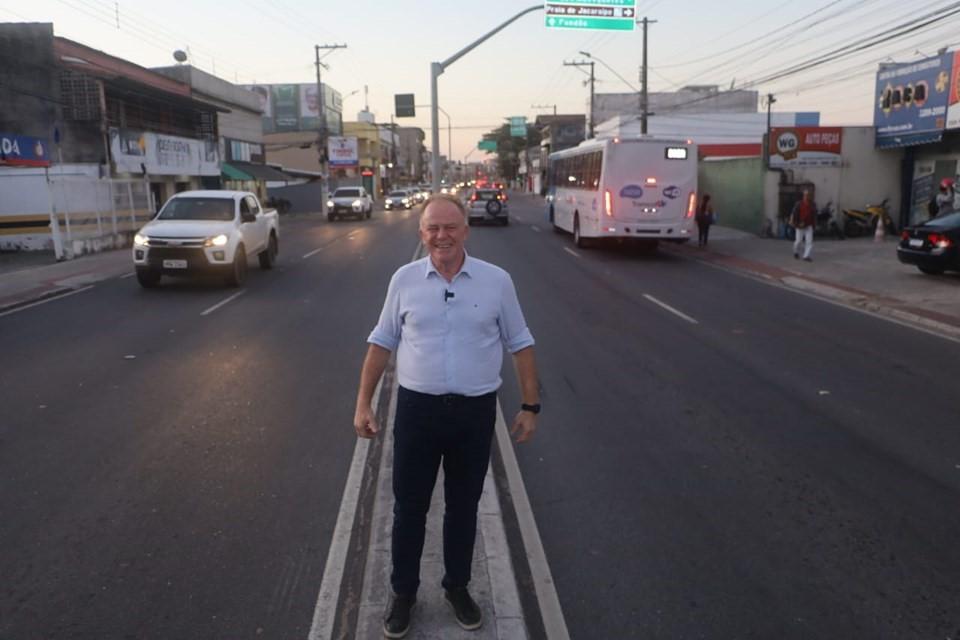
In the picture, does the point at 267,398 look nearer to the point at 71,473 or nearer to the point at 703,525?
the point at 71,473

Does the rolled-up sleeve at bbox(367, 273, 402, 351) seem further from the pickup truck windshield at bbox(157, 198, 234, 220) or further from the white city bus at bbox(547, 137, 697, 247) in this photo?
the white city bus at bbox(547, 137, 697, 247)

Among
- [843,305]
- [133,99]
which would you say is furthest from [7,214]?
[843,305]

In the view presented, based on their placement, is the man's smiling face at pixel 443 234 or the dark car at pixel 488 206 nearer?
the man's smiling face at pixel 443 234

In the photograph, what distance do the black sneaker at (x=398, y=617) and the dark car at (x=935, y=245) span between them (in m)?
15.1

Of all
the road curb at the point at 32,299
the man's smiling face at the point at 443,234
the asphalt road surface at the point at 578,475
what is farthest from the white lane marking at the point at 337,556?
the road curb at the point at 32,299

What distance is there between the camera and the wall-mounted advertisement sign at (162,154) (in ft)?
98.5

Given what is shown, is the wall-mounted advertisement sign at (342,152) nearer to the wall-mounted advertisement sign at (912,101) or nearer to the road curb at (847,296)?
the wall-mounted advertisement sign at (912,101)

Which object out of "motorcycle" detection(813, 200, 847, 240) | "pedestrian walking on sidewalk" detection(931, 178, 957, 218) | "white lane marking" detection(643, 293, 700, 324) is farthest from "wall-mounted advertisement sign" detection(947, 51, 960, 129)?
"white lane marking" detection(643, 293, 700, 324)

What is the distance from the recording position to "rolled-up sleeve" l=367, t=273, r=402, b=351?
11.8 feet

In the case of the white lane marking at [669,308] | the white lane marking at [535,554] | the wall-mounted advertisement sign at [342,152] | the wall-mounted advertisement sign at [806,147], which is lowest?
the white lane marking at [669,308]

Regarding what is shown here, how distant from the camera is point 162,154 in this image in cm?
3338

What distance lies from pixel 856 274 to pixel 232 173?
3422cm

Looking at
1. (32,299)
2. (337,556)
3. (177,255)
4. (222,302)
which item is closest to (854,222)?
(222,302)

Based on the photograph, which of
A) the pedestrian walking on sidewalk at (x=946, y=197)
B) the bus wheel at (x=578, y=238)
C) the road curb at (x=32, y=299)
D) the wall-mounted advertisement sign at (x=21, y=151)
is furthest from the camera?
the bus wheel at (x=578, y=238)
